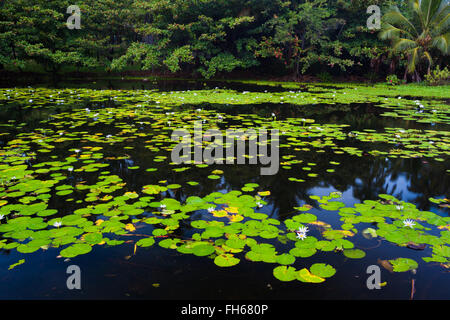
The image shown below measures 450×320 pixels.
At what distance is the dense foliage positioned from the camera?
17250 millimetres

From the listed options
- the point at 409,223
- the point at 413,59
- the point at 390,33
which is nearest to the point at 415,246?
the point at 409,223

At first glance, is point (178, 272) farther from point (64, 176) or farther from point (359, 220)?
point (64, 176)

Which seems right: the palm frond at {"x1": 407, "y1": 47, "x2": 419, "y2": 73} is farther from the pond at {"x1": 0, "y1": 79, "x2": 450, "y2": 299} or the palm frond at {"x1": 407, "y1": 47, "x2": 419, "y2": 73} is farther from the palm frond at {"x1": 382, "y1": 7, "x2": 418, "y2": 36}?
the pond at {"x1": 0, "y1": 79, "x2": 450, "y2": 299}

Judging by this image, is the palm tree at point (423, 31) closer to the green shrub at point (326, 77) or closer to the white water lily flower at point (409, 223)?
the green shrub at point (326, 77)

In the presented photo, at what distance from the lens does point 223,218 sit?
254 cm

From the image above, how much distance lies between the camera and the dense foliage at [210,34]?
17250 mm

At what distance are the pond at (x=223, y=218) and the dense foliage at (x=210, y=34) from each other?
13790mm

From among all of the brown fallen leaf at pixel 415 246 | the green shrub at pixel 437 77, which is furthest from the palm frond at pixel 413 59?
the brown fallen leaf at pixel 415 246

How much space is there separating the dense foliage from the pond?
13790mm

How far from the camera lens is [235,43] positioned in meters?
19.9

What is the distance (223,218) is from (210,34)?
727 inches

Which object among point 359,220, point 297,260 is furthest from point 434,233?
point 297,260

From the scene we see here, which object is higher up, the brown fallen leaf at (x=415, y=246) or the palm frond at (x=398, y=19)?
the palm frond at (x=398, y=19)

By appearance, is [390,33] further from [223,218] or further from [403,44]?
[223,218]
